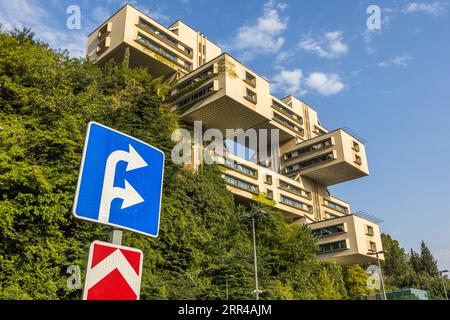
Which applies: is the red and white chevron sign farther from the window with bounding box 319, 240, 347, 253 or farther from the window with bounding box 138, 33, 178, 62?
the window with bounding box 319, 240, 347, 253

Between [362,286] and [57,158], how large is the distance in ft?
153

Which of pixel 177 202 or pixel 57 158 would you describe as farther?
pixel 177 202

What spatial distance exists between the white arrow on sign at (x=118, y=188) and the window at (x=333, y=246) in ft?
173

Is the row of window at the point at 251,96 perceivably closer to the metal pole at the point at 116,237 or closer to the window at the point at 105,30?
the window at the point at 105,30

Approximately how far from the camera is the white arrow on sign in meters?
3.66

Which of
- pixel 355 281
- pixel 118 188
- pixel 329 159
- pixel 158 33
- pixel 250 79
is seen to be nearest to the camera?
pixel 118 188

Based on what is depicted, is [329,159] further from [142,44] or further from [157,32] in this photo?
[142,44]

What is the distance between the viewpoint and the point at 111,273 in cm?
337

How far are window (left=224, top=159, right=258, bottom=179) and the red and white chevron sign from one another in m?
41.2

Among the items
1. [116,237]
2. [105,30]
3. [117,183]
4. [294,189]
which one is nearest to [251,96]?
[294,189]

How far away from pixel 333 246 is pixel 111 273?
54.0m
